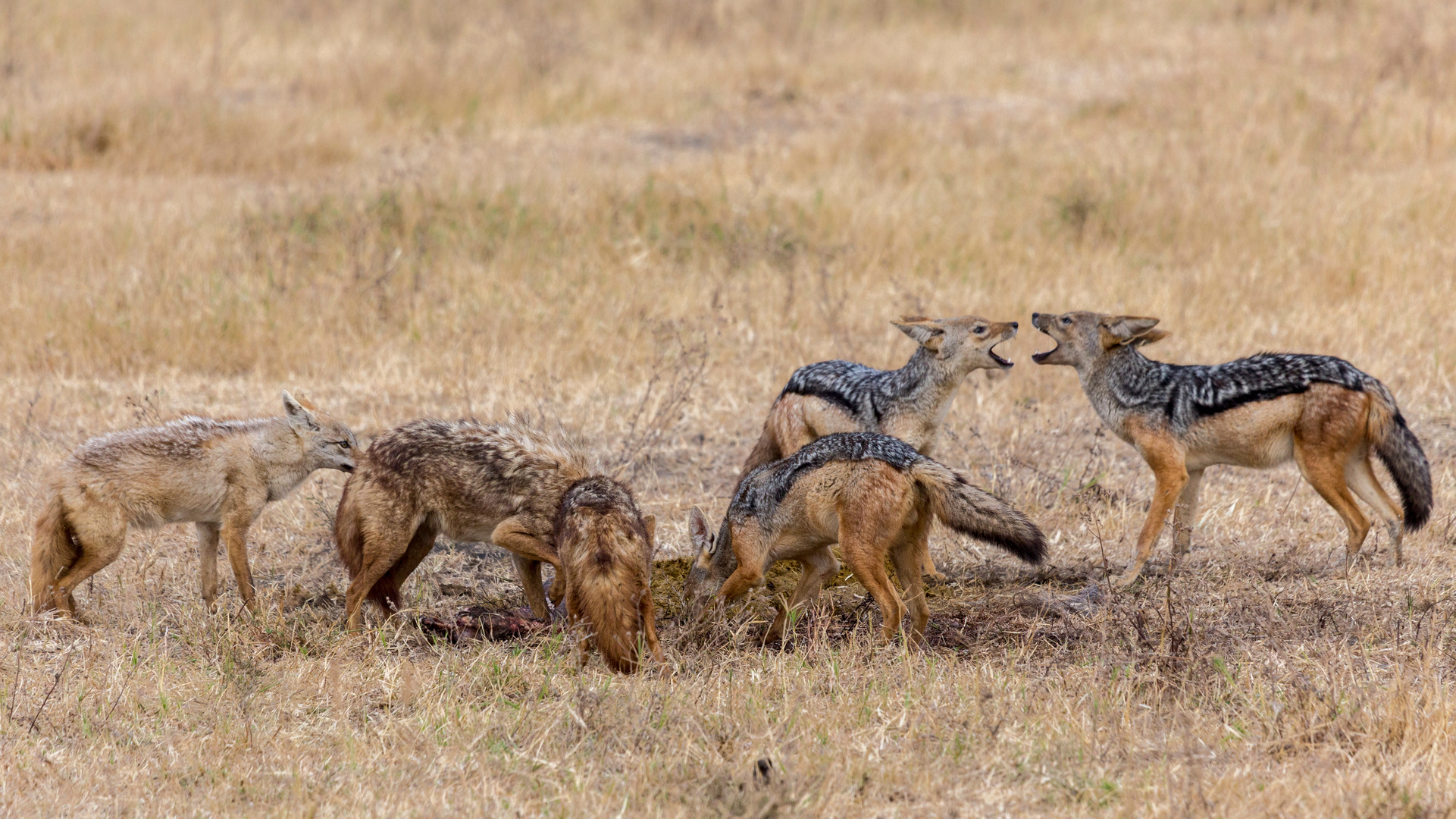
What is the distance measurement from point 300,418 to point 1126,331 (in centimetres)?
427

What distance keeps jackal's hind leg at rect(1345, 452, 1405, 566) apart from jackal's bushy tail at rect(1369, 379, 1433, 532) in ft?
0.47

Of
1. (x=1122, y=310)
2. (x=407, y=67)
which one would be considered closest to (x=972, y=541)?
(x=1122, y=310)

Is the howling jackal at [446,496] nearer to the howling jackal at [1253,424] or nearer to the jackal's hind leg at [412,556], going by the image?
the jackal's hind leg at [412,556]

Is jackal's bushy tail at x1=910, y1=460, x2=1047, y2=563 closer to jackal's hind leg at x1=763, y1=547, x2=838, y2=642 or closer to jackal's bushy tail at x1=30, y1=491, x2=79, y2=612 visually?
jackal's hind leg at x1=763, y1=547, x2=838, y2=642

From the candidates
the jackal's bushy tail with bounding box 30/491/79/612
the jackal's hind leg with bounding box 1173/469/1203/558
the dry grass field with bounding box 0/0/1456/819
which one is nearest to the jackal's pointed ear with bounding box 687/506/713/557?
the dry grass field with bounding box 0/0/1456/819

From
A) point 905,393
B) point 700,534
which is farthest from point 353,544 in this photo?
point 905,393

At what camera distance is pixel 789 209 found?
12875 millimetres

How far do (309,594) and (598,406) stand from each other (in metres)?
3.21

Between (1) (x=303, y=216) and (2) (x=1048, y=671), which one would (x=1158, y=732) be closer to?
(2) (x=1048, y=671)

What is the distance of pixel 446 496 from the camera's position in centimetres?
629

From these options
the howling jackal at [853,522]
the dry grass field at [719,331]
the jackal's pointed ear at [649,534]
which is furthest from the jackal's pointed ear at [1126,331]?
the jackal's pointed ear at [649,534]

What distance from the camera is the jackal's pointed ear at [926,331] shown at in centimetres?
750

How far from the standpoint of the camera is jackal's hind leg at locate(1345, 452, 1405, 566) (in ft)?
23.1

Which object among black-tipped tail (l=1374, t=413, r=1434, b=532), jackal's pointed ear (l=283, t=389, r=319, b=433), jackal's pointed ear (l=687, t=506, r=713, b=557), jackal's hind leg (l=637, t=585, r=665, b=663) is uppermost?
black-tipped tail (l=1374, t=413, r=1434, b=532)
